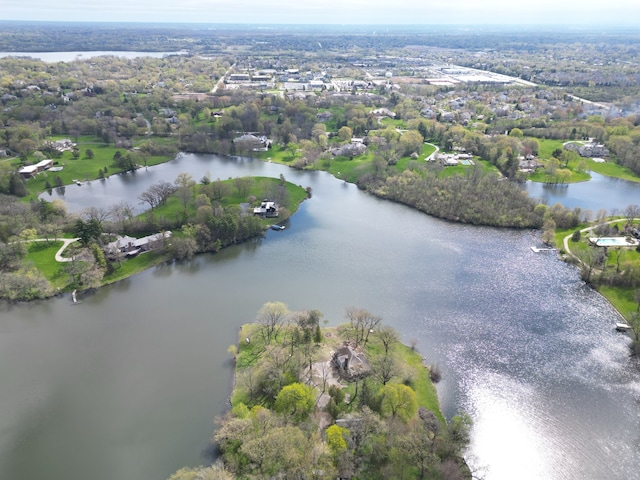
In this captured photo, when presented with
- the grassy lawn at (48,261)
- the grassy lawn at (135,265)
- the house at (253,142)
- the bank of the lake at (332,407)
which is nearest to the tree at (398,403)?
the bank of the lake at (332,407)

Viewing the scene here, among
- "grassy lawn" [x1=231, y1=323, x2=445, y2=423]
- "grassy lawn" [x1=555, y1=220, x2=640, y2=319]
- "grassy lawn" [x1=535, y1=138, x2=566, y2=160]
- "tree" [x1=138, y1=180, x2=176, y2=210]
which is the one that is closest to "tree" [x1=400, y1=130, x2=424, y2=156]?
"grassy lawn" [x1=535, y1=138, x2=566, y2=160]

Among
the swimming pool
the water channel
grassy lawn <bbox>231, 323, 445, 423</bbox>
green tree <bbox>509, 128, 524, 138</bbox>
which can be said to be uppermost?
green tree <bbox>509, 128, 524, 138</bbox>

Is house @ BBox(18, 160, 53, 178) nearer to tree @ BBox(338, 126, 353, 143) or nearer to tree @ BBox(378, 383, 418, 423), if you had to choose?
tree @ BBox(338, 126, 353, 143)

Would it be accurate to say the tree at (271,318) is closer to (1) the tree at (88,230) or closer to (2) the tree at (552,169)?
(1) the tree at (88,230)

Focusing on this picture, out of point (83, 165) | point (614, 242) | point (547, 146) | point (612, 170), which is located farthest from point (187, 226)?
point (547, 146)

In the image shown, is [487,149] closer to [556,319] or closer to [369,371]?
[556,319]

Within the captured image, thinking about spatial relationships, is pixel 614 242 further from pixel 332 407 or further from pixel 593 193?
pixel 332 407
